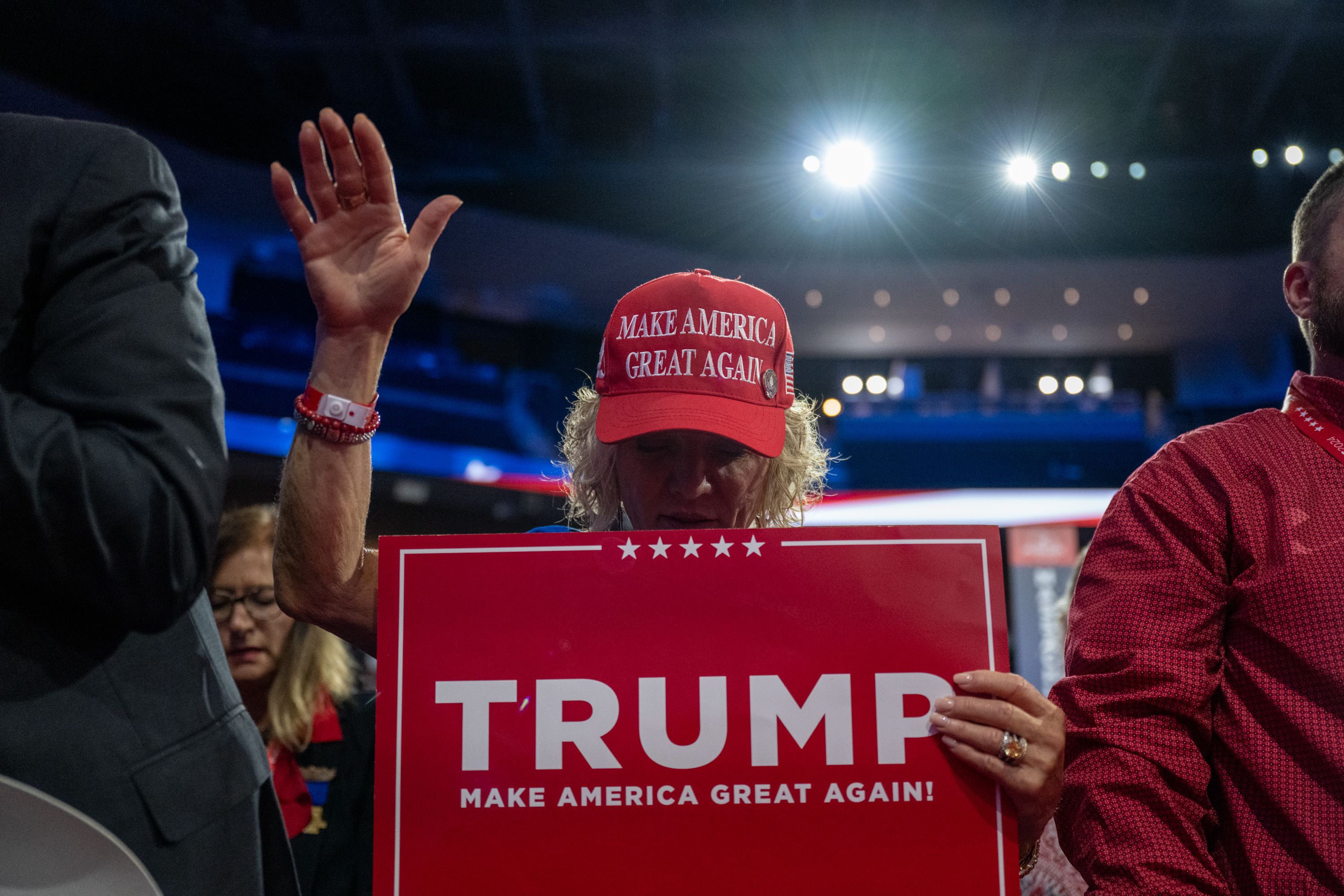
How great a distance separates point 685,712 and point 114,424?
55cm

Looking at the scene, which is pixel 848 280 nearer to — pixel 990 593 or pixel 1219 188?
pixel 1219 188

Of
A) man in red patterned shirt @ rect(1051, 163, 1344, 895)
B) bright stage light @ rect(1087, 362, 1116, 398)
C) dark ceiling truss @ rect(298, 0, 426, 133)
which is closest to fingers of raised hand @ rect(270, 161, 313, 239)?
man in red patterned shirt @ rect(1051, 163, 1344, 895)

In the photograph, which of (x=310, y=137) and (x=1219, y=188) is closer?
(x=310, y=137)

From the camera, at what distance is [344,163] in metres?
1.12

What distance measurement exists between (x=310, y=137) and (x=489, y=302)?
10.2 metres

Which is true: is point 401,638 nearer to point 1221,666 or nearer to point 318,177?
point 318,177

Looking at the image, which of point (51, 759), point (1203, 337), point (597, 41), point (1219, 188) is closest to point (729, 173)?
point (597, 41)

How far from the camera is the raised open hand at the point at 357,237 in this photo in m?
1.11

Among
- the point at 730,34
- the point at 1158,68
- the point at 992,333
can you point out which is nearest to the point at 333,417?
the point at 730,34

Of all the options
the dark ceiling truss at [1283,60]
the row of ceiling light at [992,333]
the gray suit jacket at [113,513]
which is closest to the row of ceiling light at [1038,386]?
the row of ceiling light at [992,333]

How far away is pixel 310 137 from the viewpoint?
1.07 m

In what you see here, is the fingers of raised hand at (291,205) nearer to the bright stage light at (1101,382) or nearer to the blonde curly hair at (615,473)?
the blonde curly hair at (615,473)

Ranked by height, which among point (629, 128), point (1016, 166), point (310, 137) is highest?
point (629, 128)

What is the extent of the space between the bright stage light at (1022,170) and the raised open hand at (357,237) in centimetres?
714
